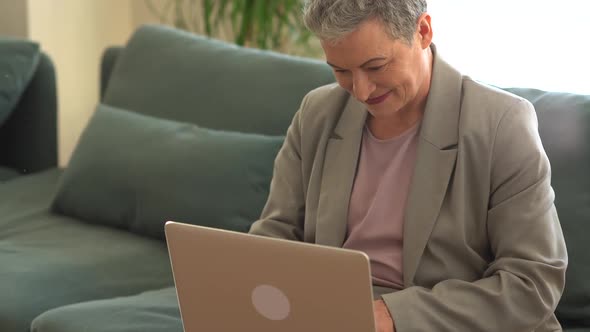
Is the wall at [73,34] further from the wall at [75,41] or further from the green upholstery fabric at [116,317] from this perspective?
the green upholstery fabric at [116,317]

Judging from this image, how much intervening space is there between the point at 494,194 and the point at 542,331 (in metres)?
0.27

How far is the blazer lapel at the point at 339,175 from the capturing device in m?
1.90

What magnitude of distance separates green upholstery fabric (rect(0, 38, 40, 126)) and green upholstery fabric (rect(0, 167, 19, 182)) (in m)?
0.18

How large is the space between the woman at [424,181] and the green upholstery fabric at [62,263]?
614 millimetres

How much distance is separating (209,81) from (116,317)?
85cm

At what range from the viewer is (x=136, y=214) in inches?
102

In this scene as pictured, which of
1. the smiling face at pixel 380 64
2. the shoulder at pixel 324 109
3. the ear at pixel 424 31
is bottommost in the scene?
the shoulder at pixel 324 109

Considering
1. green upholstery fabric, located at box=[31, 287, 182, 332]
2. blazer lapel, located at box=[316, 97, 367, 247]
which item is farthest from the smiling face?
green upholstery fabric, located at box=[31, 287, 182, 332]

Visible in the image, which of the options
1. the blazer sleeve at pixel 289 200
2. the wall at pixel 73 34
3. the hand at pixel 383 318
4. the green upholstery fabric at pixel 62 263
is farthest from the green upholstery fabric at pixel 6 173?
the hand at pixel 383 318

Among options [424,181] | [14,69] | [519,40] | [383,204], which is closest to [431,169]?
[424,181]

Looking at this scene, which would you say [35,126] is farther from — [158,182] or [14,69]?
[158,182]

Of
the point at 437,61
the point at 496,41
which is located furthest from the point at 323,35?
the point at 496,41

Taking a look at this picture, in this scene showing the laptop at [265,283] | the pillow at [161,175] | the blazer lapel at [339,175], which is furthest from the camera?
the pillow at [161,175]

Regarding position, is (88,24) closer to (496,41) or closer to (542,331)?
(496,41)
